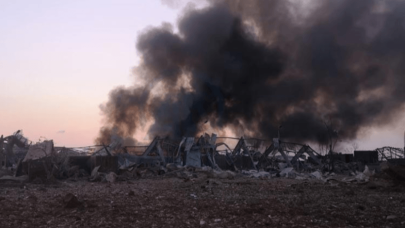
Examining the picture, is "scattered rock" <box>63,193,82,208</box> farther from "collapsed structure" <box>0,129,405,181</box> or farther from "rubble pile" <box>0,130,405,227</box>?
"collapsed structure" <box>0,129,405,181</box>

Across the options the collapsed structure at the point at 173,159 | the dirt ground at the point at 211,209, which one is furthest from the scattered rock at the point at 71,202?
the collapsed structure at the point at 173,159

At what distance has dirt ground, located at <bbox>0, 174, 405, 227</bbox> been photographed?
920cm

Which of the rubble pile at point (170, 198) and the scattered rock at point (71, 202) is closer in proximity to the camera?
the rubble pile at point (170, 198)

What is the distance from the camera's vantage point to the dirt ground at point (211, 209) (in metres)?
9.20

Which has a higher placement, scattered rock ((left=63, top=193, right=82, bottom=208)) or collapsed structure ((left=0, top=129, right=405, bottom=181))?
collapsed structure ((left=0, top=129, right=405, bottom=181))

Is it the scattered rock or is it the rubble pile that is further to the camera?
the scattered rock

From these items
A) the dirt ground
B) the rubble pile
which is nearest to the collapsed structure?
the rubble pile

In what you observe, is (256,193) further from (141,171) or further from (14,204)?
(141,171)

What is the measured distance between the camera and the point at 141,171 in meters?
23.9

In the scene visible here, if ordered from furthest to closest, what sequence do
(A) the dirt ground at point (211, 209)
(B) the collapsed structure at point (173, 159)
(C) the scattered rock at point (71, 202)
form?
1. (B) the collapsed structure at point (173, 159)
2. (C) the scattered rock at point (71, 202)
3. (A) the dirt ground at point (211, 209)

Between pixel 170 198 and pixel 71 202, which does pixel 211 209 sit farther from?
pixel 71 202

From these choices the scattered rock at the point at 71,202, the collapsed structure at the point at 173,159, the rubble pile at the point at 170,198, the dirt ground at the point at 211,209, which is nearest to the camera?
the dirt ground at the point at 211,209

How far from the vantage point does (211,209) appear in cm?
1088

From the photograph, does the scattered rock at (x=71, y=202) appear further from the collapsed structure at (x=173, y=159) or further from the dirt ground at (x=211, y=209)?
the collapsed structure at (x=173, y=159)
